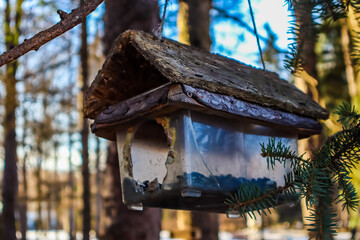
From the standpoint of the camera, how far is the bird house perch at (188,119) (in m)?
1.78

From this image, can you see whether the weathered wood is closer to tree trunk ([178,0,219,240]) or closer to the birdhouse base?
Result: the birdhouse base

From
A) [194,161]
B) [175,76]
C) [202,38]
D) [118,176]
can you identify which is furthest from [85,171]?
[202,38]

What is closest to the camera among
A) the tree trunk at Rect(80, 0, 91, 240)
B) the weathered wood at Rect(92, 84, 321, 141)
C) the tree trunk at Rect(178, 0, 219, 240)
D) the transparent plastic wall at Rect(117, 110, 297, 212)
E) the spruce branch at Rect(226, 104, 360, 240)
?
the spruce branch at Rect(226, 104, 360, 240)

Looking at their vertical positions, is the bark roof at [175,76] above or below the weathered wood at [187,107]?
above

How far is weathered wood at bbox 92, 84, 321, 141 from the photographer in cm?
171

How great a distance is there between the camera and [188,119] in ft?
5.97

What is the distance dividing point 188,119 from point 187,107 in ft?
0.22

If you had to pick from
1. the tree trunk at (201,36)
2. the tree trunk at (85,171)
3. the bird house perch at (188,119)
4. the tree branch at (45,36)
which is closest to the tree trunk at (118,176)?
the tree trunk at (85,171)

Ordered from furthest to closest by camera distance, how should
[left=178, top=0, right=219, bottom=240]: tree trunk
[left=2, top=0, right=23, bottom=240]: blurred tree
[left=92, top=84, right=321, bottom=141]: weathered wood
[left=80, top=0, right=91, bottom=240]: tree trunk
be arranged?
[left=178, top=0, right=219, bottom=240]: tree trunk < [left=2, top=0, right=23, bottom=240]: blurred tree < [left=80, top=0, right=91, bottom=240]: tree trunk < [left=92, top=84, right=321, bottom=141]: weathered wood

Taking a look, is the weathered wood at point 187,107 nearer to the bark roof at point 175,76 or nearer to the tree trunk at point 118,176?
the bark roof at point 175,76

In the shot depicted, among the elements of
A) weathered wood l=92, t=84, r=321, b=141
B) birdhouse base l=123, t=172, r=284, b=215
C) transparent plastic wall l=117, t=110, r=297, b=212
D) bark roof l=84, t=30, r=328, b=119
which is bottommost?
birdhouse base l=123, t=172, r=284, b=215

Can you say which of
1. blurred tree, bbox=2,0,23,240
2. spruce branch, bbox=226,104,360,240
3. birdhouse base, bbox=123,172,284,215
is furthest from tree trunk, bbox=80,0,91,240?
spruce branch, bbox=226,104,360,240

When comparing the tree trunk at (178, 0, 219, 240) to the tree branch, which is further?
the tree trunk at (178, 0, 219, 240)

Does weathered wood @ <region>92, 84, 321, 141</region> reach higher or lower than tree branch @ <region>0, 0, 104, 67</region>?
lower
